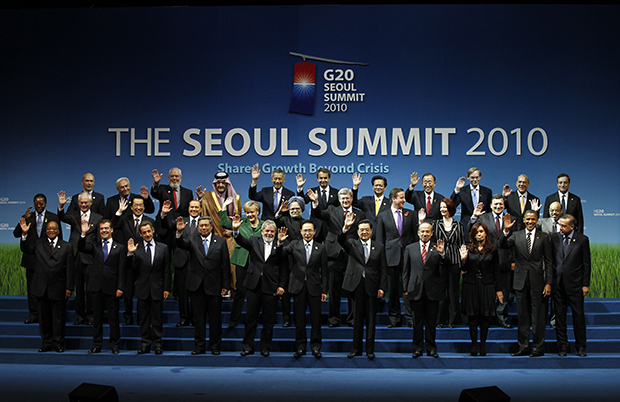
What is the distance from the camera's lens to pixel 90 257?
6.92 m

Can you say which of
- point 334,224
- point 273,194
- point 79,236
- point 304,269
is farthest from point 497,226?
point 79,236

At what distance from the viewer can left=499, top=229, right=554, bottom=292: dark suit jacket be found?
6.05 m

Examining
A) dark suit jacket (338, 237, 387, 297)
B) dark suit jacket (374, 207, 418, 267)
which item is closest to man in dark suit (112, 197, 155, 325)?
dark suit jacket (338, 237, 387, 297)

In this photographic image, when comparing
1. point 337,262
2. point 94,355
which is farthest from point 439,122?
point 94,355

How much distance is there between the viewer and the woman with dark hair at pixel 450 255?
6.22 m

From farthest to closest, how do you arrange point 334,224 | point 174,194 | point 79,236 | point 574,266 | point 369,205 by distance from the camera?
point 174,194, point 369,205, point 79,236, point 334,224, point 574,266

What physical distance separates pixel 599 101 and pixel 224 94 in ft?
19.5

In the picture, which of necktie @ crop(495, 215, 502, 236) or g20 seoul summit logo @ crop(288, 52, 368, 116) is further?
g20 seoul summit logo @ crop(288, 52, 368, 116)

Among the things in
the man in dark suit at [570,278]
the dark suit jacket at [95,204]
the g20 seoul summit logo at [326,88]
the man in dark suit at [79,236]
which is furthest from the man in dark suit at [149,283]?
the man in dark suit at [570,278]

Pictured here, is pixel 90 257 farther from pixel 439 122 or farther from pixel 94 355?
pixel 439 122

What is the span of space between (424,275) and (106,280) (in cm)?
354

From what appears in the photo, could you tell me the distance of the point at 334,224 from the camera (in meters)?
6.67

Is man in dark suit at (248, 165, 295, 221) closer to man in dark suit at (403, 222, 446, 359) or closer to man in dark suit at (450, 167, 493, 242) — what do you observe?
man in dark suit at (403, 222, 446, 359)

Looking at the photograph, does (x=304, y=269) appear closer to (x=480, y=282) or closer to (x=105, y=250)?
(x=480, y=282)
